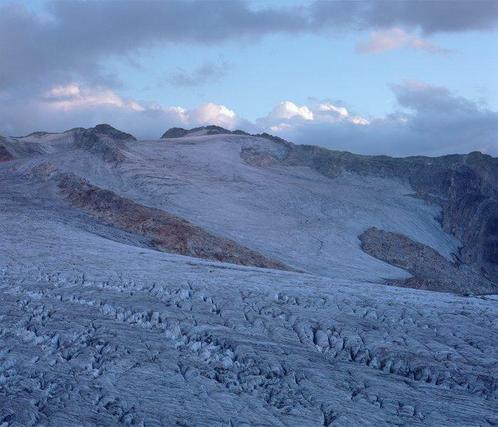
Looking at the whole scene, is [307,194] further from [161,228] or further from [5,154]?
[5,154]

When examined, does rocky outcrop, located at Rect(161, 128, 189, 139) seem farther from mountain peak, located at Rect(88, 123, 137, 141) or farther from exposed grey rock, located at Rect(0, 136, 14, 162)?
exposed grey rock, located at Rect(0, 136, 14, 162)

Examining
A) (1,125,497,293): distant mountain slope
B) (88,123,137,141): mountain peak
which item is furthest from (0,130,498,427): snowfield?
(88,123,137,141): mountain peak

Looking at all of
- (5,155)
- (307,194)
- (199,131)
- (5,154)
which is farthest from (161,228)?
(199,131)

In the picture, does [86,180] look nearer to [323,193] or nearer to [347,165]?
[323,193]

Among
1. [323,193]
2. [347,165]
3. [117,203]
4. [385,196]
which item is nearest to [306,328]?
[117,203]

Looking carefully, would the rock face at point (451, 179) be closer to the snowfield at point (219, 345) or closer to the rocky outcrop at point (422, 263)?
the rocky outcrop at point (422, 263)
